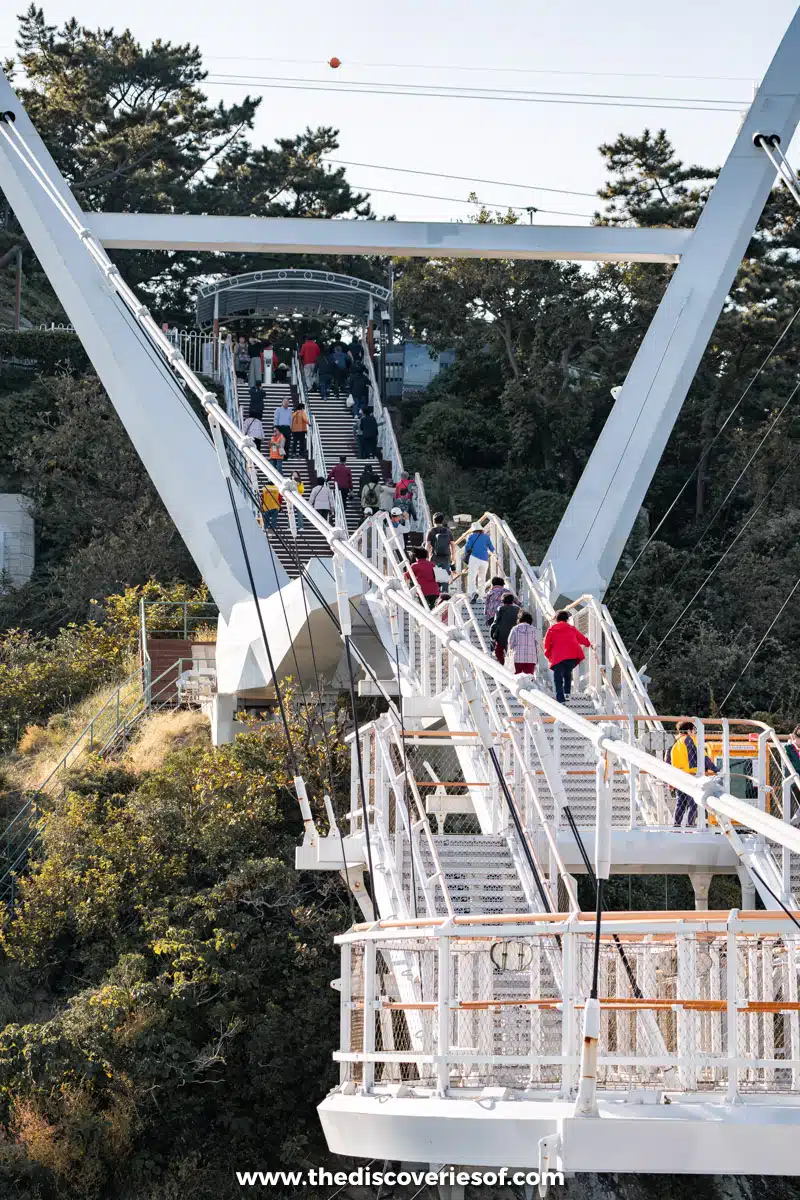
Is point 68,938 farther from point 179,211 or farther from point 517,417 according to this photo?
point 179,211

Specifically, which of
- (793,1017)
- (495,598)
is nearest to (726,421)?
(495,598)

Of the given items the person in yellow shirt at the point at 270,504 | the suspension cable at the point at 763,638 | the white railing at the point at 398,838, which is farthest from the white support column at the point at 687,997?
the suspension cable at the point at 763,638

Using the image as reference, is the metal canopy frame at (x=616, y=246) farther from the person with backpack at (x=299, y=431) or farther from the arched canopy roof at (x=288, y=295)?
the arched canopy roof at (x=288, y=295)

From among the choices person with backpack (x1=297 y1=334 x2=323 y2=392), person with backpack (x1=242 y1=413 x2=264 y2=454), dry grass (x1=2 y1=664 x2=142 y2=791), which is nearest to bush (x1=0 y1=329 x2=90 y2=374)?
person with backpack (x1=297 y1=334 x2=323 y2=392)

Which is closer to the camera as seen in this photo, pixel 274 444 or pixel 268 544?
pixel 268 544

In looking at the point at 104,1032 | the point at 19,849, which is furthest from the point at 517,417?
the point at 104,1032

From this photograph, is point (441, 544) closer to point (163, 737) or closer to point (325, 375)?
point (163, 737)

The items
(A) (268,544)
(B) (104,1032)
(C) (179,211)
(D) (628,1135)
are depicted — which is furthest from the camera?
(C) (179,211)

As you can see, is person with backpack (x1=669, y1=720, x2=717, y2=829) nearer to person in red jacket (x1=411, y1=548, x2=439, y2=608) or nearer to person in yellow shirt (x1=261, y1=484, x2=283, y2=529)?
person in red jacket (x1=411, y1=548, x2=439, y2=608)
